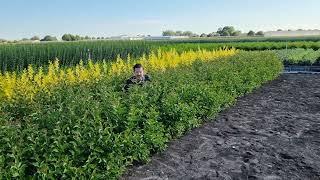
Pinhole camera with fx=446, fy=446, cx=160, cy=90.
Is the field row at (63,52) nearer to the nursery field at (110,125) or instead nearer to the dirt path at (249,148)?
the dirt path at (249,148)

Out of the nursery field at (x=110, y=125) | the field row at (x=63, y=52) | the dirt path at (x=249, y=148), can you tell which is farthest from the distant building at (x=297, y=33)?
the nursery field at (x=110, y=125)

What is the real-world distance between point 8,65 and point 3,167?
19.7m

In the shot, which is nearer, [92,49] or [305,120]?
[305,120]

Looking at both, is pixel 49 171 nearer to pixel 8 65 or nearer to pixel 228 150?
pixel 228 150

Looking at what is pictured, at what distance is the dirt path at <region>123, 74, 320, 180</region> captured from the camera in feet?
19.3

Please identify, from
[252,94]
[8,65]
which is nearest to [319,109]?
A: [252,94]

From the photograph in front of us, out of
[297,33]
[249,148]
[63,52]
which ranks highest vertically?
[297,33]

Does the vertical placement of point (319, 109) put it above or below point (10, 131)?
below

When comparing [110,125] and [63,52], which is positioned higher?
[63,52]

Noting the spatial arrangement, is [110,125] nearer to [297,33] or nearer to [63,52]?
[63,52]

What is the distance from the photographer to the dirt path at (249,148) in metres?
5.87

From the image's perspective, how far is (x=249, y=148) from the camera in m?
7.05

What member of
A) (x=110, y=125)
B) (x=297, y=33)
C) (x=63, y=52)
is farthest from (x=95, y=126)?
(x=297, y=33)

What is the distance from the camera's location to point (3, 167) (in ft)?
14.2
